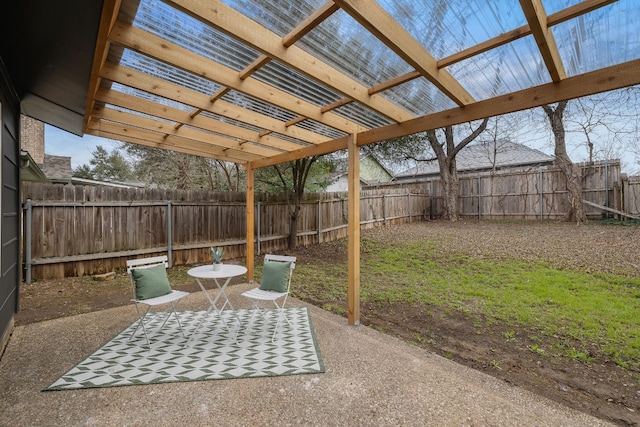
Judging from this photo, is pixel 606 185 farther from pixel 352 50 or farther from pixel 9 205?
pixel 9 205

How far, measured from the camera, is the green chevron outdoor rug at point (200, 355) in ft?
8.20

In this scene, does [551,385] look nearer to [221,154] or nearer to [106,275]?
[221,154]

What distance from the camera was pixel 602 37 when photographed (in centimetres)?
199

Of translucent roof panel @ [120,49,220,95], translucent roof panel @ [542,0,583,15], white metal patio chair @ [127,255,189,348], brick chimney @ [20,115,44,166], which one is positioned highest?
brick chimney @ [20,115,44,166]

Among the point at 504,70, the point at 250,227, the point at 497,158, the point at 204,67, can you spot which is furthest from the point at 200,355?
the point at 497,158

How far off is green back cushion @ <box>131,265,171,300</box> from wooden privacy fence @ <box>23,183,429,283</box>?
3142 millimetres

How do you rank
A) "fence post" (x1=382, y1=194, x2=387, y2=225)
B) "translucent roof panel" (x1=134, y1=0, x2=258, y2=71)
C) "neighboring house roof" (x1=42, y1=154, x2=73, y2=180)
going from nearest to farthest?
"translucent roof panel" (x1=134, y1=0, x2=258, y2=71) < "neighboring house roof" (x1=42, y1=154, x2=73, y2=180) < "fence post" (x1=382, y1=194, x2=387, y2=225)

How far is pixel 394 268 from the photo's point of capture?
6477 millimetres

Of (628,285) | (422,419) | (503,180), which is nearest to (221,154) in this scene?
(422,419)

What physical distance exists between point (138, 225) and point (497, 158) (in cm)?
1720

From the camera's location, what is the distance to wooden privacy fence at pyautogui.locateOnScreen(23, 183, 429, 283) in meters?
5.21

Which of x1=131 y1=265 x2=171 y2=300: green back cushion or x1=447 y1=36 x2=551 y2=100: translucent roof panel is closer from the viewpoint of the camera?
x1=447 y1=36 x2=551 y2=100: translucent roof panel

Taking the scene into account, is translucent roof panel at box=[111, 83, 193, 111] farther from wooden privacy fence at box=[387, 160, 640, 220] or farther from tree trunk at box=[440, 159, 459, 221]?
wooden privacy fence at box=[387, 160, 640, 220]

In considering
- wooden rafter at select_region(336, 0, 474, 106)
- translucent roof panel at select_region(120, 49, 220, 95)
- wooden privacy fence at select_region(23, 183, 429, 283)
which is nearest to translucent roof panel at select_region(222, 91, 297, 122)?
translucent roof panel at select_region(120, 49, 220, 95)
